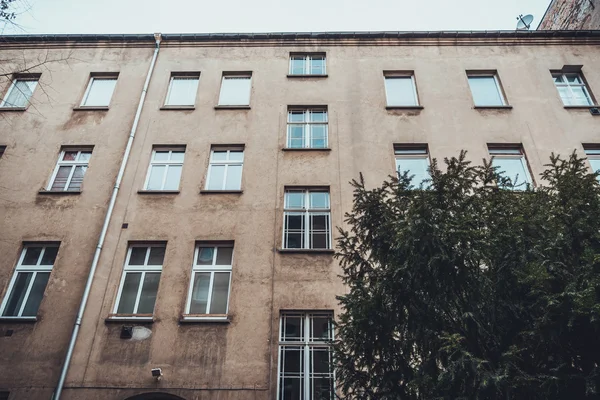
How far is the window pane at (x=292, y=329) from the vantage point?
955 cm

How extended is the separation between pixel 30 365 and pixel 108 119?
24.5 ft

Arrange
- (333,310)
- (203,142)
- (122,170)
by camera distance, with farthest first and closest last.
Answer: (203,142) < (122,170) < (333,310)

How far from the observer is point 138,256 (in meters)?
10.8

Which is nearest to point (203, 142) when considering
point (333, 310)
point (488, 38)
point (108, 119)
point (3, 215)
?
point (108, 119)

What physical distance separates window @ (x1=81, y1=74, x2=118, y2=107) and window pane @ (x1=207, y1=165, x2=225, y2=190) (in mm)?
4805

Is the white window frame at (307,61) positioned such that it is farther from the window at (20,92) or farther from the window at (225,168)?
the window at (20,92)

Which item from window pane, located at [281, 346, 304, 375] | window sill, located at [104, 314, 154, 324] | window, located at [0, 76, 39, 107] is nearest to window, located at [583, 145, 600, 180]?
window pane, located at [281, 346, 304, 375]

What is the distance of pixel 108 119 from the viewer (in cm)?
1328

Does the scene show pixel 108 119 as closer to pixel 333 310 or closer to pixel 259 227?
pixel 259 227

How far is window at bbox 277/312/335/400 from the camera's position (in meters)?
8.85

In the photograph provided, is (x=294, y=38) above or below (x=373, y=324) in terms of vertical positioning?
above

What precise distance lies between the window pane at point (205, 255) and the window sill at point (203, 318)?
1420 millimetres

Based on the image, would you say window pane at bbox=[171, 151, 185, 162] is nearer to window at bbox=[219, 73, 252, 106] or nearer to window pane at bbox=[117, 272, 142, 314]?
window at bbox=[219, 73, 252, 106]

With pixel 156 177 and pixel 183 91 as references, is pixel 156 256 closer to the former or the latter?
pixel 156 177
